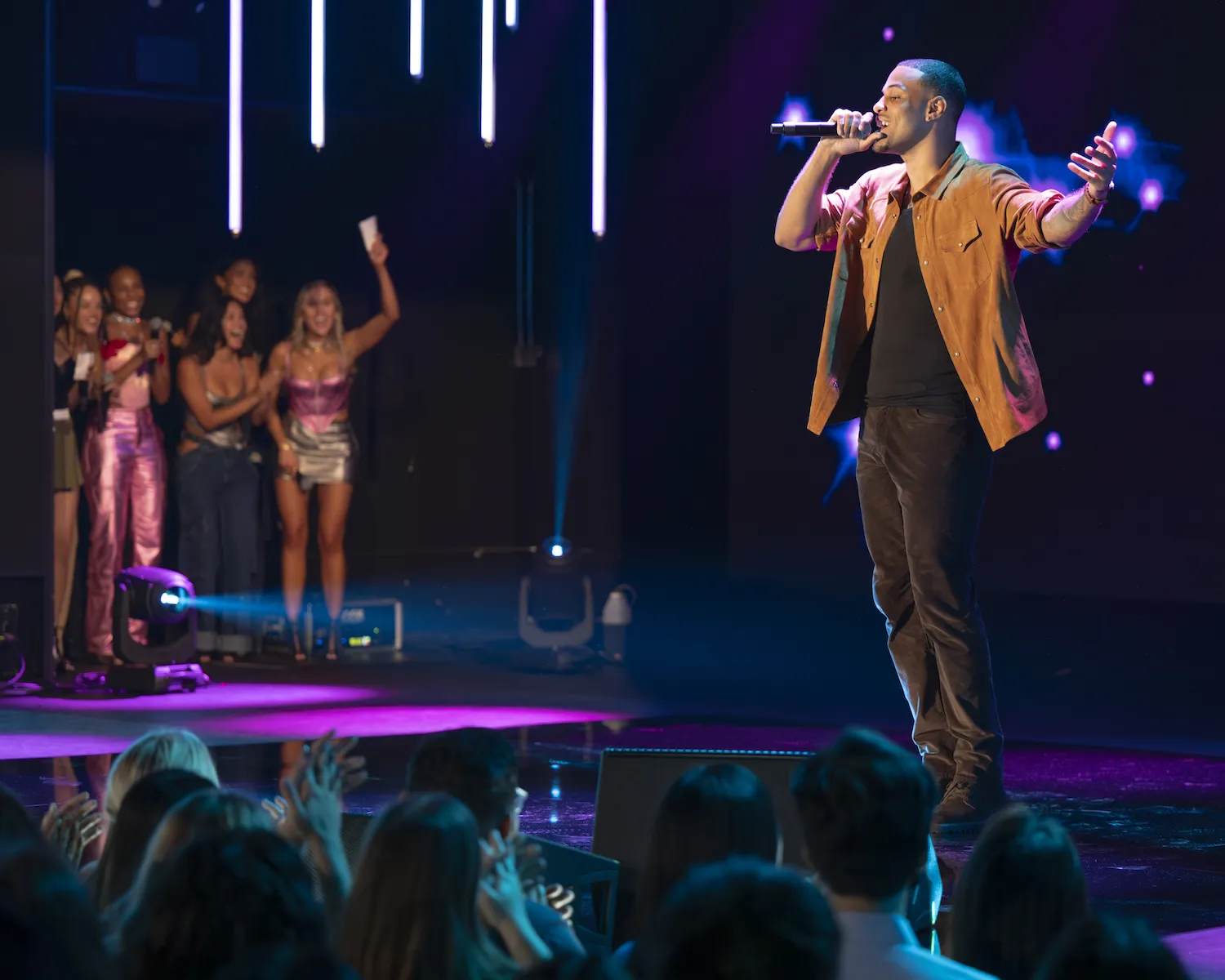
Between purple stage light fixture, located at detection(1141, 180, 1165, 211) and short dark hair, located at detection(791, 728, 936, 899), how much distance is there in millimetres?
8104

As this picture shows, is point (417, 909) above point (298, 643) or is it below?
above

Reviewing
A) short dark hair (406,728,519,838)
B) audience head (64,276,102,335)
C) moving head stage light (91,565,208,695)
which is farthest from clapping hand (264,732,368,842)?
audience head (64,276,102,335)

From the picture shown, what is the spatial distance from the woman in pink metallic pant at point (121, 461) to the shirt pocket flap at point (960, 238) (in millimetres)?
5435

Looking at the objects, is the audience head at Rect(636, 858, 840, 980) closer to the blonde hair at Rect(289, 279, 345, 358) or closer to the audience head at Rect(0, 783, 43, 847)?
the audience head at Rect(0, 783, 43, 847)

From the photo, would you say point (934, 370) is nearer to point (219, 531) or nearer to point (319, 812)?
point (319, 812)

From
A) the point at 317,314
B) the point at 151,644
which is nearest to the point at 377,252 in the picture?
the point at 317,314

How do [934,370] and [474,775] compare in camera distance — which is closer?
[474,775]

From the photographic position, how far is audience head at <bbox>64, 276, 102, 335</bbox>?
8836mm

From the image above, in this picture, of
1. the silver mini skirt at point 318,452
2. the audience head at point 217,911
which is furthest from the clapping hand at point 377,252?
the audience head at point 217,911

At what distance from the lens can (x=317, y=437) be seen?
9500 millimetres

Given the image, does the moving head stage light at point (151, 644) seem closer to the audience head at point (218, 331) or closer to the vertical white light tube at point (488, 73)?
the audience head at point (218, 331)

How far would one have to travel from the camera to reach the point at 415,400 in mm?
12750

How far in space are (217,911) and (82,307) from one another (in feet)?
24.8

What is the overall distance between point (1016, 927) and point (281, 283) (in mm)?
10070
